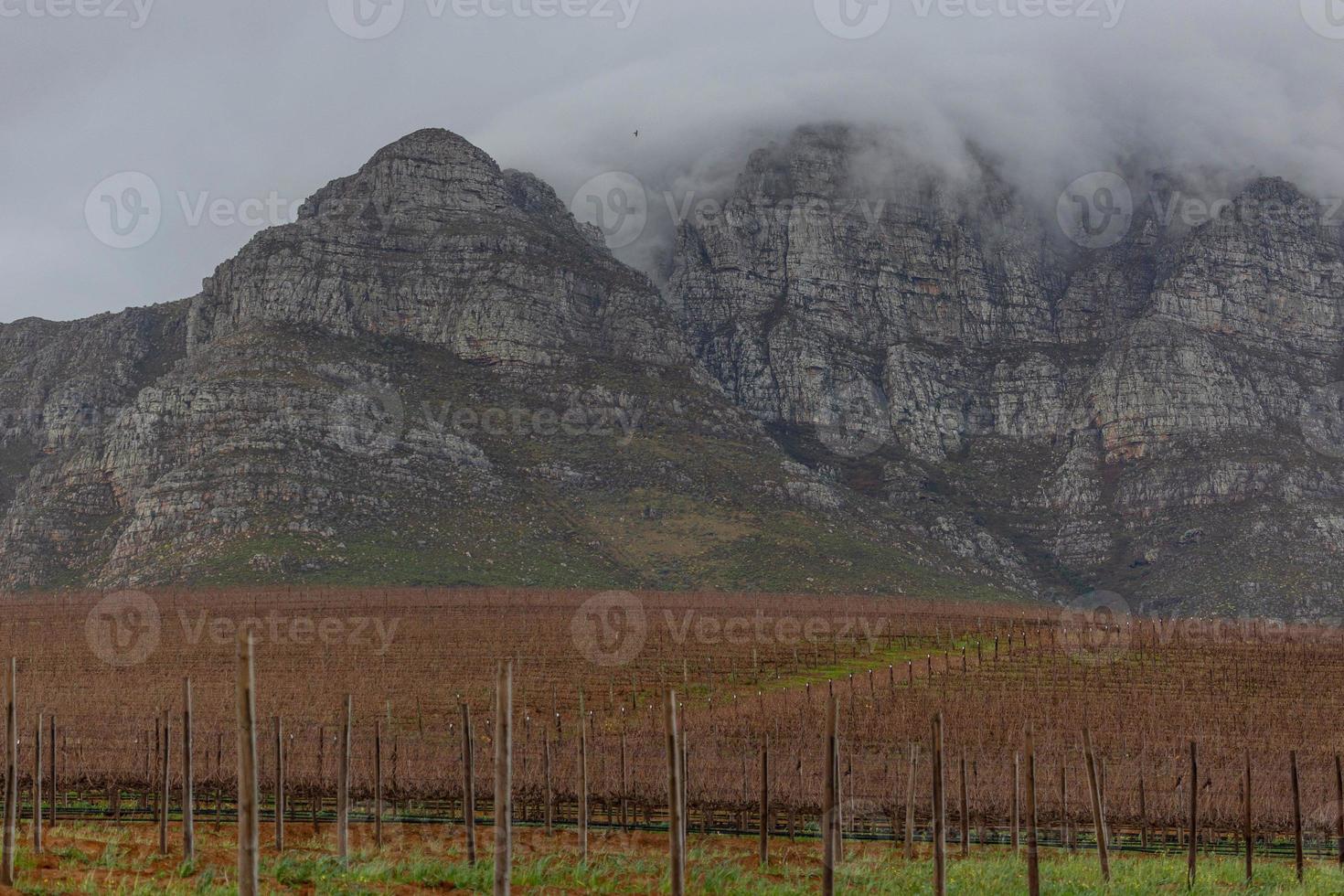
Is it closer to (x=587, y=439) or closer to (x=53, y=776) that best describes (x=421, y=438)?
(x=587, y=439)

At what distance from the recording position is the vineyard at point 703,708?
37.9 m

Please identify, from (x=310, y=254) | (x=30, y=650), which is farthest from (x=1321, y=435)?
(x=30, y=650)

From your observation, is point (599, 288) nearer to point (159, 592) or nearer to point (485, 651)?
point (159, 592)

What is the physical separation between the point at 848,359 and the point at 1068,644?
12290 cm

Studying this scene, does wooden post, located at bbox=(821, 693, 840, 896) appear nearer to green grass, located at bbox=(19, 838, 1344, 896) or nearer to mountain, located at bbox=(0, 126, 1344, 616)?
green grass, located at bbox=(19, 838, 1344, 896)

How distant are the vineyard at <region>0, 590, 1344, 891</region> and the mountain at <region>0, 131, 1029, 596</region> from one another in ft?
41.4

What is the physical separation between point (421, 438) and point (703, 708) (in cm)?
7646

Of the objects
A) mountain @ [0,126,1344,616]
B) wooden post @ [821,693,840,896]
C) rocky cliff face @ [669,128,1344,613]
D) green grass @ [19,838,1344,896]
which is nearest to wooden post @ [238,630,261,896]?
green grass @ [19,838,1344,896]

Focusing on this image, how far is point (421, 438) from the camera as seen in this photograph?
131875 mm

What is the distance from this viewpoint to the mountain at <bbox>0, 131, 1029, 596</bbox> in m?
118

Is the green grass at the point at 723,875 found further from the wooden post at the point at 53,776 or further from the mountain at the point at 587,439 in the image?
the mountain at the point at 587,439

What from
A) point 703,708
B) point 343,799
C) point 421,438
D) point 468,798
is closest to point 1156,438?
point 421,438

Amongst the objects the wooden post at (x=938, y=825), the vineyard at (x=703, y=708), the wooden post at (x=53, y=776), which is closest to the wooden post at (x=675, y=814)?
the vineyard at (x=703, y=708)

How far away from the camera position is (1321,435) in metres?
170
